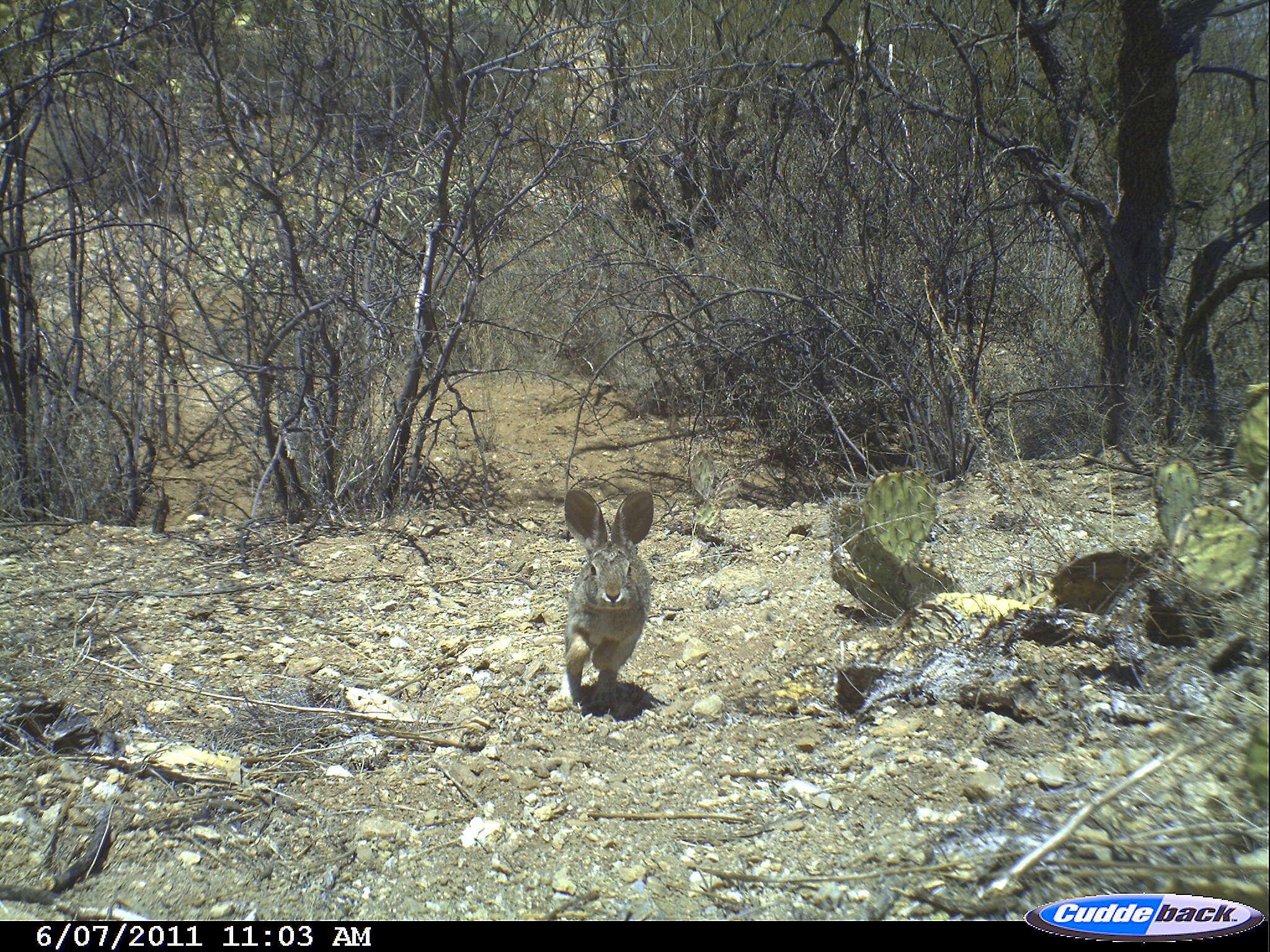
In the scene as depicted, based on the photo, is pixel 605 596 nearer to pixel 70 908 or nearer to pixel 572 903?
pixel 572 903

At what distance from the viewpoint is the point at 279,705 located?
14.5ft

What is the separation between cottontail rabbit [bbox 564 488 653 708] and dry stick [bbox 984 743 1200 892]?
209 centimetres

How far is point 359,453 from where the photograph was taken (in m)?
7.23

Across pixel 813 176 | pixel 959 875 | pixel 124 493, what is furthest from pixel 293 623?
pixel 813 176

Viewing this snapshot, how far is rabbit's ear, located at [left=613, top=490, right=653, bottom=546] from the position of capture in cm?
486

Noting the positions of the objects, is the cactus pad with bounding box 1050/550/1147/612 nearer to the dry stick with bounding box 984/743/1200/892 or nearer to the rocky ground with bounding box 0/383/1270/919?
the rocky ground with bounding box 0/383/1270/919

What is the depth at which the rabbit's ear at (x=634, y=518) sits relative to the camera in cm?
486

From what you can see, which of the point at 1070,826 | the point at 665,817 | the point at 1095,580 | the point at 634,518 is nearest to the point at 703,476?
the point at 634,518

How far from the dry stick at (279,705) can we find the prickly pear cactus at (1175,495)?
313 cm

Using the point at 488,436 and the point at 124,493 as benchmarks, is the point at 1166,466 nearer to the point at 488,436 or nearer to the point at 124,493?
the point at 488,436

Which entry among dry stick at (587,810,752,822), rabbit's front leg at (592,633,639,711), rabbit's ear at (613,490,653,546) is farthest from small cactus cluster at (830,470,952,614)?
dry stick at (587,810,752,822)

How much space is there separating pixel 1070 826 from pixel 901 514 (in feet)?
7.39

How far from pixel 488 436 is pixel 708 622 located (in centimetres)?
405

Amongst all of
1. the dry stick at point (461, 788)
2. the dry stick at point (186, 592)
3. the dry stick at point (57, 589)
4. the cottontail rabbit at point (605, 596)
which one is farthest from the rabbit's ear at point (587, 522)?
the dry stick at point (57, 589)
